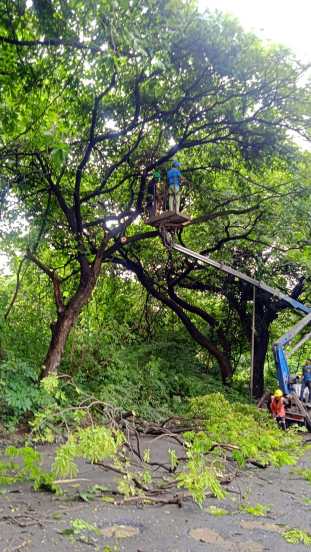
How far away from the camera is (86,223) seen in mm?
11352

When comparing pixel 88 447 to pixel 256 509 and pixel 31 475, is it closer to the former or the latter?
pixel 31 475

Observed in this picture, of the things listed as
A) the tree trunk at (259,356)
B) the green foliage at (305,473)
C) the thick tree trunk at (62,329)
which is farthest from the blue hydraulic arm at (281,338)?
the green foliage at (305,473)

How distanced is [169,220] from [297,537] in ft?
25.7

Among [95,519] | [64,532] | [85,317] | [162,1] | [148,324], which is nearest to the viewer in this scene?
[64,532]

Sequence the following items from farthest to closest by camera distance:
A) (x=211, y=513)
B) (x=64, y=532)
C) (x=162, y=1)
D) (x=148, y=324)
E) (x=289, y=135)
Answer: (x=148, y=324) < (x=289, y=135) < (x=162, y=1) < (x=211, y=513) < (x=64, y=532)

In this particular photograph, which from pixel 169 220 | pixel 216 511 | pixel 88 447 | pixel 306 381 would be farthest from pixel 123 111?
pixel 306 381

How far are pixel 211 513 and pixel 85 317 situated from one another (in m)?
10.3

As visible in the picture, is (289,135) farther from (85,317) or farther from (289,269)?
(85,317)

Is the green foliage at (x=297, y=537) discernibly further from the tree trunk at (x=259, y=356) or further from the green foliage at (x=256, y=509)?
the tree trunk at (x=259, y=356)

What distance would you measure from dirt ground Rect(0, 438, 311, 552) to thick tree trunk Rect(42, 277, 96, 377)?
15.3 feet

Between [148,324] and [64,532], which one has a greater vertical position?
[148,324]

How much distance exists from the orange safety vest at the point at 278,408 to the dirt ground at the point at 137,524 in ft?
17.4

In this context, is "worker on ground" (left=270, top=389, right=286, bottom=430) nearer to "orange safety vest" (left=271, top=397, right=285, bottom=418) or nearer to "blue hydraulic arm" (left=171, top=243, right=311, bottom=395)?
"orange safety vest" (left=271, top=397, right=285, bottom=418)

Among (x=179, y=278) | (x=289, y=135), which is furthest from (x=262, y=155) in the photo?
(x=179, y=278)
